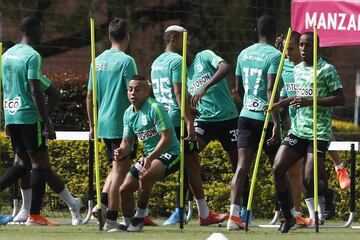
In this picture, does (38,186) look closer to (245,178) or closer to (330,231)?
(245,178)

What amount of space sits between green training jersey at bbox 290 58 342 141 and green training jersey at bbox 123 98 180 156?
4.25 ft

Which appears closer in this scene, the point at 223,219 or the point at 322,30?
the point at 223,219

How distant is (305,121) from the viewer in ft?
45.8

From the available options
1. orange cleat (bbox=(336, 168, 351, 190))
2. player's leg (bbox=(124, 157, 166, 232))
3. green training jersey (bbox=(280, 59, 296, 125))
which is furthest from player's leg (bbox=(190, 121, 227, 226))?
orange cleat (bbox=(336, 168, 351, 190))

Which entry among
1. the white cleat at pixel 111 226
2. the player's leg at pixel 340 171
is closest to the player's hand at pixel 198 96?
the white cleat at pixel 111 226

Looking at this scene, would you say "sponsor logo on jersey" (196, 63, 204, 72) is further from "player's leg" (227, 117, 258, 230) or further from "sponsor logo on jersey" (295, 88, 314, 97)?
"sponsor logo on jersey" (295, 88, 314, 97)

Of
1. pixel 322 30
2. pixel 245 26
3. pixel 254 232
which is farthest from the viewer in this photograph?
pixel 245 26

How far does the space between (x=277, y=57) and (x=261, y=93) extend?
1.43 ft

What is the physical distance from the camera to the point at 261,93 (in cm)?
1448

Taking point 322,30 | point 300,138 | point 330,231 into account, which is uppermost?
point 322,30

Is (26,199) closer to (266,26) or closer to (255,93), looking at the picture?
(255,93)

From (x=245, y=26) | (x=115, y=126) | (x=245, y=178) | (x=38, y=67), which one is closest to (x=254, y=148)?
(x=245, y=178)

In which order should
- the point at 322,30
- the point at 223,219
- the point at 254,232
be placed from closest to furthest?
the point at 254,232 → the point at 223,219 → the point at 322,30

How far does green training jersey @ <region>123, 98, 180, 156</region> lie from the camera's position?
44.4ft
